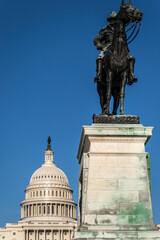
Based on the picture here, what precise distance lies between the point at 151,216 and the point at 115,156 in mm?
1688

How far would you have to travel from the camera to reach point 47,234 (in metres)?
179

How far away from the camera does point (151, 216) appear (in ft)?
39.1

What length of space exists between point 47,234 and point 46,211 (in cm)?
909

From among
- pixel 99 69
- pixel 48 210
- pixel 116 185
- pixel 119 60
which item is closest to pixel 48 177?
pixel 48 210

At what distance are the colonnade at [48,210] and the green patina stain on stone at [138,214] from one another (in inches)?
6904

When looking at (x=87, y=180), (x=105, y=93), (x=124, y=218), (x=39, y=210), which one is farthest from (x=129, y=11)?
(x=39, y=210)

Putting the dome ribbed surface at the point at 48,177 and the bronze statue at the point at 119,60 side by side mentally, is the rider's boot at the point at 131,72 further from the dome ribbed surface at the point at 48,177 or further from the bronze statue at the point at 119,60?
the dome ribbed surface at the point at 48,177

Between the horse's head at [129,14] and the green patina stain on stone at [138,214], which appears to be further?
the horse's head at [129,14]

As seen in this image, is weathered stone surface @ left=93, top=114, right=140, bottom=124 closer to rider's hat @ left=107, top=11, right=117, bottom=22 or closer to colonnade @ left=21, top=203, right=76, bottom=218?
rider's hat @ left=107, top=11, right=117, bottom=22

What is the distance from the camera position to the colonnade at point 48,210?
18489cm

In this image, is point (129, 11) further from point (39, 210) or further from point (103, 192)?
point (39, 210)

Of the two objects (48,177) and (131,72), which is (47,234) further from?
(131,72)

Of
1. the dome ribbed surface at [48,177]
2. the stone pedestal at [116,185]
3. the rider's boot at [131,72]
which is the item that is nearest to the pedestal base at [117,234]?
the stone pedestal at [116,185]

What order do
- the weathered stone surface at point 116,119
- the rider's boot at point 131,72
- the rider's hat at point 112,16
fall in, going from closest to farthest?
the weathered stone surface at point 116,119 < the rider's boot at point 131,72 < the rider's hat at point 112,16
